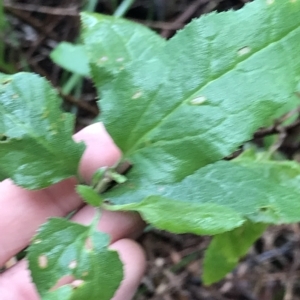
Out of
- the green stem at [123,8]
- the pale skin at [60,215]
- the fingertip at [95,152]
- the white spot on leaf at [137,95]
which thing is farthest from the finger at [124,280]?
the green stem at [123,8]

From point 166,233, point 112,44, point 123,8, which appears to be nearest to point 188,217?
point 112,44

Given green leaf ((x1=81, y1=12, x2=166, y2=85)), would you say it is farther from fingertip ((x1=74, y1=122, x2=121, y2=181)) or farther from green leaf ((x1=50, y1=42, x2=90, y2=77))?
green leaf ((x1=50, y1=42, x2=90, y2=77))

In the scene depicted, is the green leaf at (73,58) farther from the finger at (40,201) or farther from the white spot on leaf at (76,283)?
the white spot on leaf at (76,283)

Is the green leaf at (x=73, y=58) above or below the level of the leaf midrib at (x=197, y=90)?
below

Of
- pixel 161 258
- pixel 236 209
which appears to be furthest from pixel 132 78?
pixel 161 258

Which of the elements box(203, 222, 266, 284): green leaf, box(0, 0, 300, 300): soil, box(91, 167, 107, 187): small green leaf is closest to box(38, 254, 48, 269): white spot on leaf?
box(91, 167, 107, 187): small green leaf

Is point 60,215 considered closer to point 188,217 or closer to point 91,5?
point 188,217
